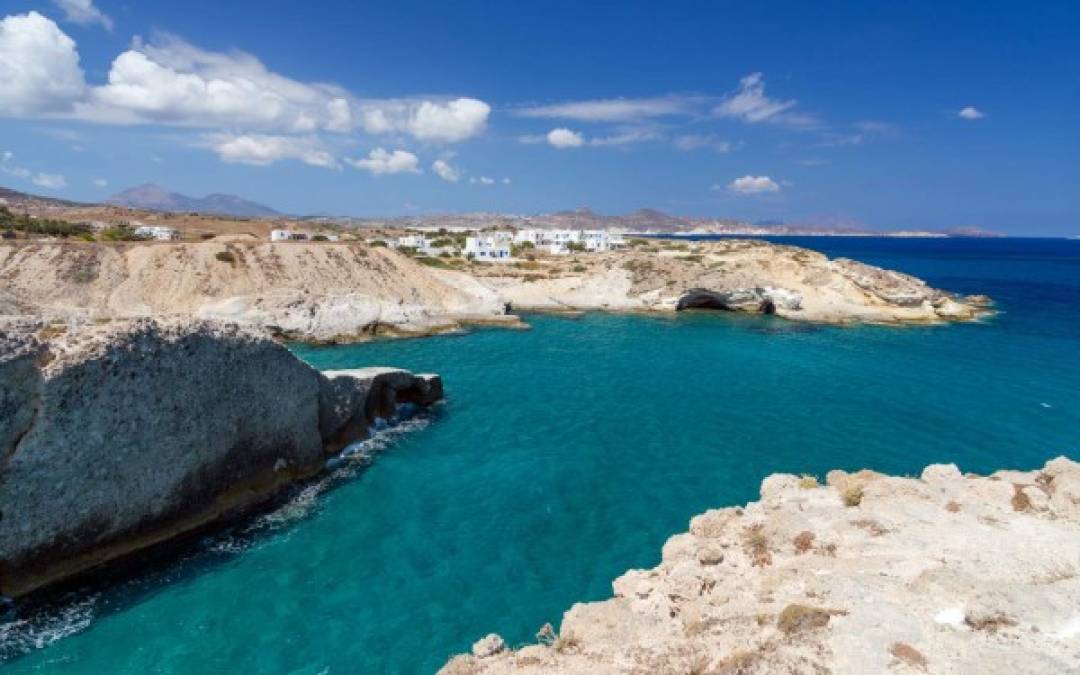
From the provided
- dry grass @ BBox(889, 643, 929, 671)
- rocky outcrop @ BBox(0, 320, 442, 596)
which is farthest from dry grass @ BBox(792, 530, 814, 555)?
rocky outcrop @ BBox(0, 320, 442, 596)

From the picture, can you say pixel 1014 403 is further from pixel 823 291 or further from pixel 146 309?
pixel 146 309

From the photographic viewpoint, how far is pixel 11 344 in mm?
15391

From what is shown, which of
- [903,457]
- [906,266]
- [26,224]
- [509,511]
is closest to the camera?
[509,511]

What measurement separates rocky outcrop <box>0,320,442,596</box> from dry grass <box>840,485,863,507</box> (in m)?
19.6

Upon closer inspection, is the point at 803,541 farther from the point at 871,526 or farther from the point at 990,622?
the point at 990,622

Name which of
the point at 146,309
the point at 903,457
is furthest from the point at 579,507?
the point at 146,309

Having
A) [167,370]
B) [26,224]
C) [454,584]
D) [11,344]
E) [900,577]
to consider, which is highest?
[26,224]

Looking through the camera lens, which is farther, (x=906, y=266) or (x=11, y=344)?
(x=906, y=266)

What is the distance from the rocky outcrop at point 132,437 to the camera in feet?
50.4

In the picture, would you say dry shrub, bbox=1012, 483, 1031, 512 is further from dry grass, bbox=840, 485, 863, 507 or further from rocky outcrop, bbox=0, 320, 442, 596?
rocky outcrop, bbox=0, 320, 442, 596

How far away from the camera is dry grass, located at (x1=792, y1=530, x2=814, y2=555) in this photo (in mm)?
13492

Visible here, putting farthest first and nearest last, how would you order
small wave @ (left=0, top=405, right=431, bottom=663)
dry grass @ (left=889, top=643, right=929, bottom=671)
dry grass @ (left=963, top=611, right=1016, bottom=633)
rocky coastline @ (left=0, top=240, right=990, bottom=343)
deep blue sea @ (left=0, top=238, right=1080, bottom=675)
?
rocky coastline @ (left=0, top=240, right=990, bottom=343), deep blue sea @ (left=0, top=238, right=1080, bottom=675), small wave @ (left=0, top=405, right=431, bottom=663), dry grass @ (left=963, top=611, right=1016, bottom=633), dry grass @ (left=889, top=643, right=929, bottom=671)

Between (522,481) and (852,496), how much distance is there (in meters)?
12.3

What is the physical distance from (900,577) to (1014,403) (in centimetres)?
3443
